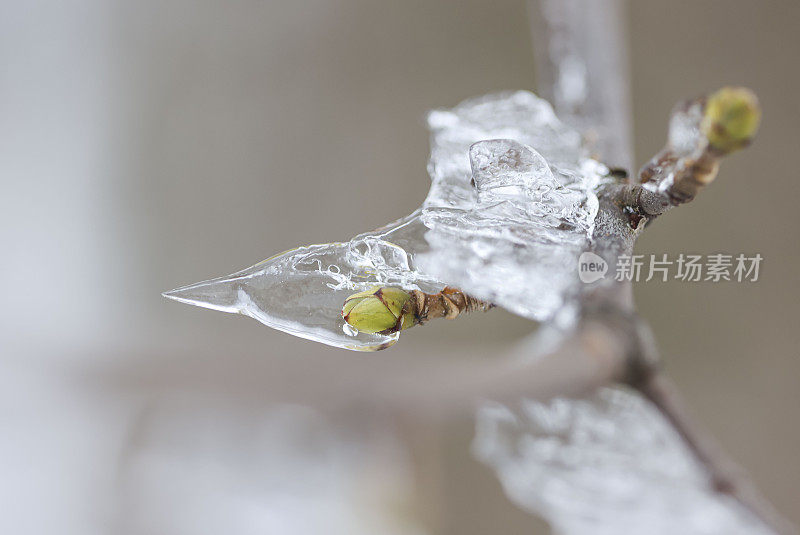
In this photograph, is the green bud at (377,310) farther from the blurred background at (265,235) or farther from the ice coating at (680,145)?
the blurred background at (265,235)

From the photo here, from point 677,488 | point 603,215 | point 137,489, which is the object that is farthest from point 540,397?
point 137,489

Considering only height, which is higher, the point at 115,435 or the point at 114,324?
the point at 114,324

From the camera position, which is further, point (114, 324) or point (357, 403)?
point (114, 324)

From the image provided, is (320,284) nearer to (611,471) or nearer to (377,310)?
(377,310)

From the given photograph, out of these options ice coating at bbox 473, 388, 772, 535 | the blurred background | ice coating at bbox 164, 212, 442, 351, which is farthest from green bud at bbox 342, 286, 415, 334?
the blurred background

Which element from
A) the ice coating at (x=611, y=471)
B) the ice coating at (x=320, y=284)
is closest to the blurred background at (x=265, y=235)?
the ice coating at (x=611, y=471)

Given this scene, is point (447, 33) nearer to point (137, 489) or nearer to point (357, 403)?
point (357, 403)

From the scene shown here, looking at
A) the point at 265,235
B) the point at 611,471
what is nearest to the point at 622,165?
the point at 611,471

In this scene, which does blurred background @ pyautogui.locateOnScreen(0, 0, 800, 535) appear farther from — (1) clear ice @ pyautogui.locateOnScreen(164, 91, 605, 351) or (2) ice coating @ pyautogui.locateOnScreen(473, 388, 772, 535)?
(1) clear ice @ pyautogui.locateOnScreen(164, 91, 605, 351)
